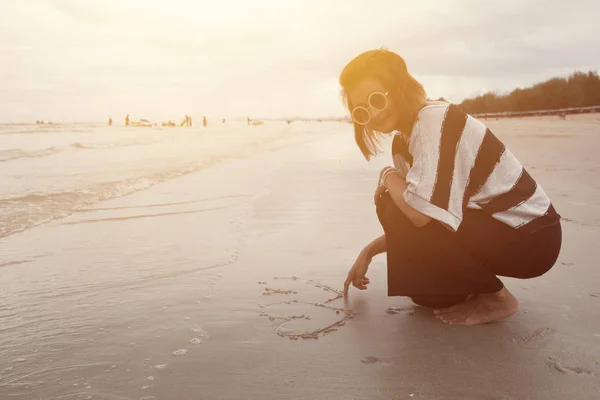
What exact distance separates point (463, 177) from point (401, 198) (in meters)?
0.29

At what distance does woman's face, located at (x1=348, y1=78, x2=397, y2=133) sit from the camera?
2.28 meters

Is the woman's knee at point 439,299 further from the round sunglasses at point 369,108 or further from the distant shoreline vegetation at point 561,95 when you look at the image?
the distant shoreline vegetation at point 561,95

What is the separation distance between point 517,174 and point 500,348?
2.38ft

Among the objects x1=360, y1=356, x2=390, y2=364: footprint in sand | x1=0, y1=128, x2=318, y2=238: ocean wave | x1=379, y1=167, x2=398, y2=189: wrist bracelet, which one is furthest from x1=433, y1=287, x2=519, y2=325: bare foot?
x1=0, y1=128, x2=318, y2=238: ocean wave

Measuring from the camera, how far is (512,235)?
2.26m

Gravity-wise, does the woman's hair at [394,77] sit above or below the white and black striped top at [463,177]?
above

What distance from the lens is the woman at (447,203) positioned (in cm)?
213

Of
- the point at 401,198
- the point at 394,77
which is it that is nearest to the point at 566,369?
the point at 401,198

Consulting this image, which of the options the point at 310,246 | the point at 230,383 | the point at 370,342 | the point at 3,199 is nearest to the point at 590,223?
the point at 310,246

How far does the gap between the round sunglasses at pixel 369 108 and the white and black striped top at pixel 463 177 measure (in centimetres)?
18

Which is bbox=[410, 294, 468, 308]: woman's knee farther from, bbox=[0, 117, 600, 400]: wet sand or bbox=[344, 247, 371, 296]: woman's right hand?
bbox=[344, 247, 371, 296]: woman's right hand

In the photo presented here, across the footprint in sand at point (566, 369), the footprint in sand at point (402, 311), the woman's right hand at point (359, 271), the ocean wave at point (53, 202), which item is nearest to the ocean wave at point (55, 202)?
the ocean wave at point (53, 202)

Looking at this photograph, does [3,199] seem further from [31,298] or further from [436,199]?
[436,199]

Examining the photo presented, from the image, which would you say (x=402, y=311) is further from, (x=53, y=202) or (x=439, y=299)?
(x=53, y=202)
